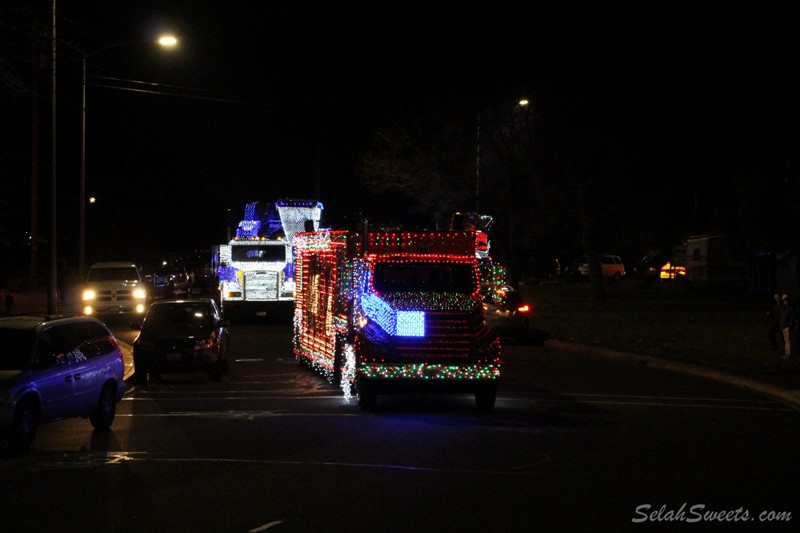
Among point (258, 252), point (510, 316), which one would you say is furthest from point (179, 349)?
point (258, 252)

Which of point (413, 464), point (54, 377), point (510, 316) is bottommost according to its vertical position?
point (413, 464)

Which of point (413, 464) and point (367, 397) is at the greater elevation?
point (367, 397)

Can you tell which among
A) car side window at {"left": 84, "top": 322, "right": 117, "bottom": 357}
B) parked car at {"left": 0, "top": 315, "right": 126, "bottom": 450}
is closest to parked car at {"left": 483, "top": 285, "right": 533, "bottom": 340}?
car side window at {"left": 84, "top": 322, "right": 117, "bottom": 357}

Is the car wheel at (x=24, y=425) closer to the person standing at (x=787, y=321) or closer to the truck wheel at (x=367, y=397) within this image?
the truck wheel at (x=367, y=397)

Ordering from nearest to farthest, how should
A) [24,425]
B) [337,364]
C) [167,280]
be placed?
[24,425] → [337,364] → [167,280]

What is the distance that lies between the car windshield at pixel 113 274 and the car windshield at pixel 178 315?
19614 mm

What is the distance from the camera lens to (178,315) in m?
21.3

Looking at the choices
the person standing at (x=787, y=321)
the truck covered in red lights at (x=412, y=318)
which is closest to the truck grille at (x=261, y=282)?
the person standing at (x=787, y=321)

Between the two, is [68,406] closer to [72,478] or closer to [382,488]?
[72,478]

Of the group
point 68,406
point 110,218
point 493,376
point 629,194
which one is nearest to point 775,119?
point 629,194

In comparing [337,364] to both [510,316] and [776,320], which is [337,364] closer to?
[510,316]

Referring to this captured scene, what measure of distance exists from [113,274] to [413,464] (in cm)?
3121

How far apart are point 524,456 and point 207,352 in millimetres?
9536

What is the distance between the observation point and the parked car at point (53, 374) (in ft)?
39.5
